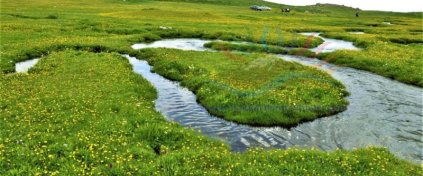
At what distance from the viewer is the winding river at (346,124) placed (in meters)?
19.6

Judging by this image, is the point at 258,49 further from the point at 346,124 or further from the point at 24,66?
the point at 346,124

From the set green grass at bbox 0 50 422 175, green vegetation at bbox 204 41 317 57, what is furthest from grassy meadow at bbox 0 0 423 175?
green vegetation at bbox 204 41 317 57

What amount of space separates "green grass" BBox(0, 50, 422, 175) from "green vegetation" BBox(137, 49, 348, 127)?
16.0 ft

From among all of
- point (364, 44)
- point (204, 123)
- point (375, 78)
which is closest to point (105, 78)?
point (204, 123)

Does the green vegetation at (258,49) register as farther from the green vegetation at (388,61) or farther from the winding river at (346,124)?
the winding river at (346,124)

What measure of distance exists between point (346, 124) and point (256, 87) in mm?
7198

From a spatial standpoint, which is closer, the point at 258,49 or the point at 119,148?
the point at 119,148

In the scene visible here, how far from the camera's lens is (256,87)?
27516mm

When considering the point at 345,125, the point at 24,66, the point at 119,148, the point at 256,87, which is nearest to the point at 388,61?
the point at 256,87

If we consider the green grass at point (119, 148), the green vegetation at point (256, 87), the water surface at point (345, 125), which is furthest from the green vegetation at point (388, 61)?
the green grass at point (119, 148)

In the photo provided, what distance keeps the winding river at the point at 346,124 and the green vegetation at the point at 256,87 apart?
2.39 feet

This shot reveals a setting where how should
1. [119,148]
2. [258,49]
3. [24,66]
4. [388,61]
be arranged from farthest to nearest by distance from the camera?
[258,49]
[388,61]
[24,66]
[119,148]

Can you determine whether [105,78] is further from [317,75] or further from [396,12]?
[396,12]

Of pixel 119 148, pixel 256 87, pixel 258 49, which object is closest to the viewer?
pixel 119 148
